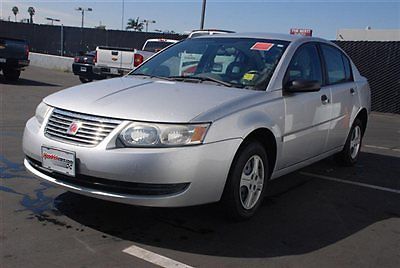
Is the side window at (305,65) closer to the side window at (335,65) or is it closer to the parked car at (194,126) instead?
the parked car at (194,126)

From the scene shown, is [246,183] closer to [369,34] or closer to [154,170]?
[154,170]

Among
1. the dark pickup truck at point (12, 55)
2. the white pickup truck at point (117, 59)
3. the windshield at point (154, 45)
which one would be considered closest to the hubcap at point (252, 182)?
the white pickup truck at point (117, 59)

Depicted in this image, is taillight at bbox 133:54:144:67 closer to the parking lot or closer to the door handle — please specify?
the parking lot

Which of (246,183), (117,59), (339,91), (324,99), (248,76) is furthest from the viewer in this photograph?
(117,59)

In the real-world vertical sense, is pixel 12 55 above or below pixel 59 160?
below

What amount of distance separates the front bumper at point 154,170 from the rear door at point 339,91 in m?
2.29

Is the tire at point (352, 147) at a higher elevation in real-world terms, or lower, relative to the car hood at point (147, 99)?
lower

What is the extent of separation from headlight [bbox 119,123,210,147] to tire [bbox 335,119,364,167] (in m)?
3.42

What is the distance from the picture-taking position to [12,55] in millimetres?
15039

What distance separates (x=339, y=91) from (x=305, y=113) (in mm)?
1080

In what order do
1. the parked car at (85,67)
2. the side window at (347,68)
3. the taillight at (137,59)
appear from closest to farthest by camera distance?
the side window at (347,68) < the taillight at (137,59) < the parked car at (85,67)

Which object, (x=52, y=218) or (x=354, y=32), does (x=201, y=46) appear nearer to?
(x=52, y=218)

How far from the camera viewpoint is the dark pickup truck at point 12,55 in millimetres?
14992

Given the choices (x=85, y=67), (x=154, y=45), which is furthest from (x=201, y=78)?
(x=85, y=67)
